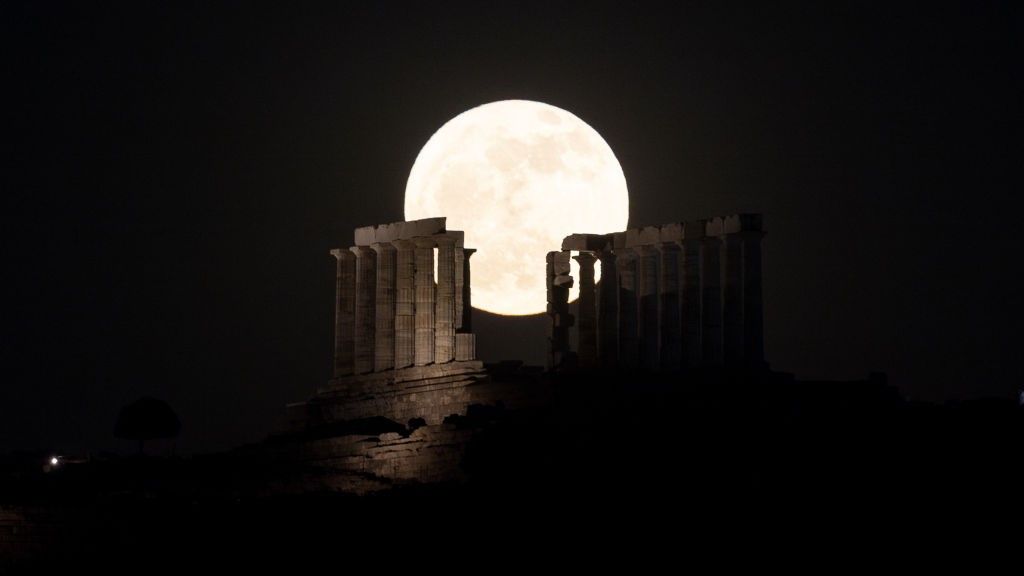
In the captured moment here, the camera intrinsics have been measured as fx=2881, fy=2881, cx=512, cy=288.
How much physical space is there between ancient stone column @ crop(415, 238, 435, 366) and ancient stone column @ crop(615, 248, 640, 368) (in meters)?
7.91

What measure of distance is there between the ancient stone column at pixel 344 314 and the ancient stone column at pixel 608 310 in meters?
12.1

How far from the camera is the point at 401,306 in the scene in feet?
405

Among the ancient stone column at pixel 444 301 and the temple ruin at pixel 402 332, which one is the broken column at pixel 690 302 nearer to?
the temple ruin at pixel 402 332

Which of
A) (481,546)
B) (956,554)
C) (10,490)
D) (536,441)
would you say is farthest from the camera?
(10,490)

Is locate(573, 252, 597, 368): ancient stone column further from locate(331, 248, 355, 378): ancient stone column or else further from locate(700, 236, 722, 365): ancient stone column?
locate(331, 248, 355, 378): ancient stone column

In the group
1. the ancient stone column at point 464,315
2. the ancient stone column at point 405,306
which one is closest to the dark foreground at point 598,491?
the ancient stone column at point 464,315

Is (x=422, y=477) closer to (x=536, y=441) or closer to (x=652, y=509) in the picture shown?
(x=536, y=441)

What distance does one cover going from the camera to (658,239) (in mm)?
118250

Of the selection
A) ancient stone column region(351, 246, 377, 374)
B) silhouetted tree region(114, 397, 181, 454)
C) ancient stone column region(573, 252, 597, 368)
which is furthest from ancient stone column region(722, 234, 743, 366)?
silhouetted tree region(114, 397, 181, 454)

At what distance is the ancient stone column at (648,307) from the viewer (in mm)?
119875

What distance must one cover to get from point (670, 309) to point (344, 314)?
16441 millimetres

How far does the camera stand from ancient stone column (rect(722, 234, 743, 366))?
115000 mm

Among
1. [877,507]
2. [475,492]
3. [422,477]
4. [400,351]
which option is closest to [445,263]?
[400,351]

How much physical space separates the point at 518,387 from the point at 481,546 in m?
20.1
